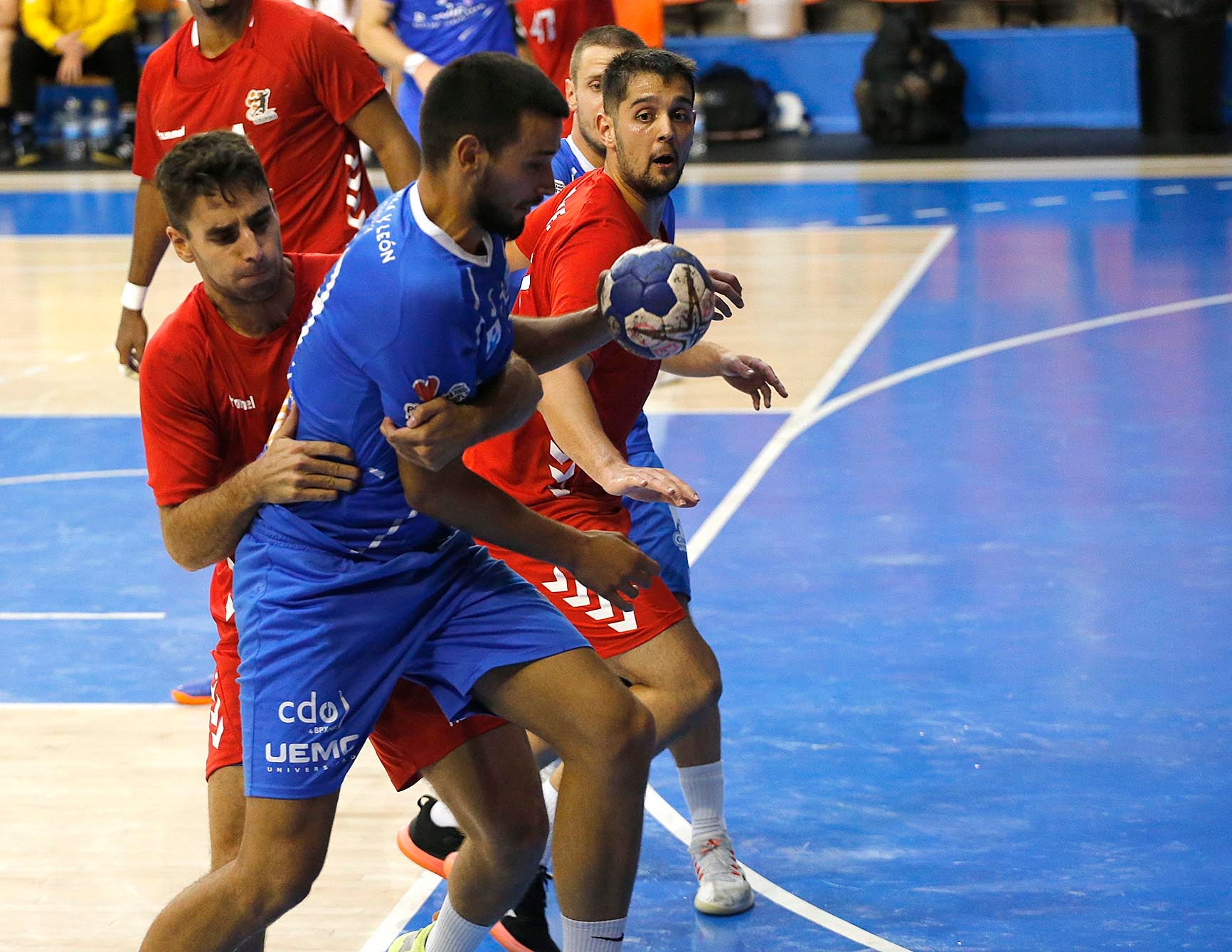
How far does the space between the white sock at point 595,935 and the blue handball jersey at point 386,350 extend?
805 millimetres

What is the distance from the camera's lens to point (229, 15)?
215 inches

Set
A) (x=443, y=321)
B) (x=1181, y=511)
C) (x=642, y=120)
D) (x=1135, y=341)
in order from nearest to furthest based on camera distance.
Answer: (x=443, y=321)
(x=642, y=120)
(x=1181, y=511)
(x=1135, y=341)

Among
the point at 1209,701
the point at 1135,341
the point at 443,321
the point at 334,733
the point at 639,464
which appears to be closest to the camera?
the point at 443,321

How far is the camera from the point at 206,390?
11.3 ft

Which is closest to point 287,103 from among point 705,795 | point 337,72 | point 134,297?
point 337,72

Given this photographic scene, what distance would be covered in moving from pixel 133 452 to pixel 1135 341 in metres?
5.27

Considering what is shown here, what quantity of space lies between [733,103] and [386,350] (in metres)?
16.7

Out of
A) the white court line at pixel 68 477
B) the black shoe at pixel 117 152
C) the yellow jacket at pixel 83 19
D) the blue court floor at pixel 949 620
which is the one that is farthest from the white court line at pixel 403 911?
the black shoe at pixel 117 152

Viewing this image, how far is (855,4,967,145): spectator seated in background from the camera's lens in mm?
18312

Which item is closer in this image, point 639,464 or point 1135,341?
point 639,464

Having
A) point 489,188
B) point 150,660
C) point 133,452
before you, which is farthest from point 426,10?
point 489,188

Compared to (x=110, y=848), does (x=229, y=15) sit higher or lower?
higher

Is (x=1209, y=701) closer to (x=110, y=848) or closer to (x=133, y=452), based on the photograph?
(x=110, y=848)

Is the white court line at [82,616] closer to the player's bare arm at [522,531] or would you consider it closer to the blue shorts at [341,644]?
the blue shorts at [341,644]
